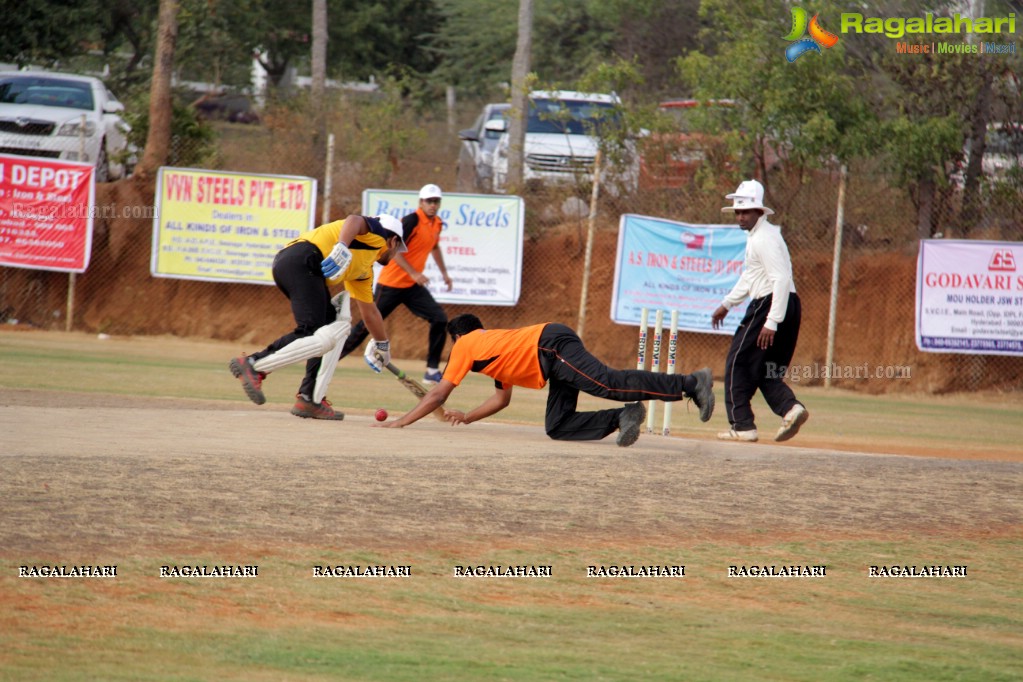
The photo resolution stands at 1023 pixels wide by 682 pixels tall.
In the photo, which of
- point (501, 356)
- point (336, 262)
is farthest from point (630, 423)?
point (336, 262)

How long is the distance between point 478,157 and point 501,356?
14.0m

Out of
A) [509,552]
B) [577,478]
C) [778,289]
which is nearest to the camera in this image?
[509,552]

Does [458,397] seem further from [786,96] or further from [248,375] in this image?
[786,96]

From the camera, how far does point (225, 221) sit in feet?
65.8

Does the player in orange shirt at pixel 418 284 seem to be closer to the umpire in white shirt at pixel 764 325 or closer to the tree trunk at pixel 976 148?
the umpire in white shirt at pixel 764 325

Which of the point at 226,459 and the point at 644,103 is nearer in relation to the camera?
the point at 226,459

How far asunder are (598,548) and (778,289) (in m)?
4.58

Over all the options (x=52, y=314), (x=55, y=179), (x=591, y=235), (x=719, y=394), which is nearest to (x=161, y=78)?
(x=55, y=179)

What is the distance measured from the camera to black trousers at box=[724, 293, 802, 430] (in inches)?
419

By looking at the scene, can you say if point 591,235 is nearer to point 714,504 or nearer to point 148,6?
point 714,504

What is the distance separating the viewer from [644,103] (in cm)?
2203

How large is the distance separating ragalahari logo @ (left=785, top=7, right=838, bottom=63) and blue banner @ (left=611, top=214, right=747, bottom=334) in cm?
352

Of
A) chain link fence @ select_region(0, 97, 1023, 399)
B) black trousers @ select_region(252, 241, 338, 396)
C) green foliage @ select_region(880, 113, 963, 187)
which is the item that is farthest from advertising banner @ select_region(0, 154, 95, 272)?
green foliage @ select_region(880, 113, 963, 187)

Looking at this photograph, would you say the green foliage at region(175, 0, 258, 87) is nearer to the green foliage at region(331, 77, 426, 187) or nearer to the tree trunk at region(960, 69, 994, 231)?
the green foliage at region(331, 77, 426, 187)
